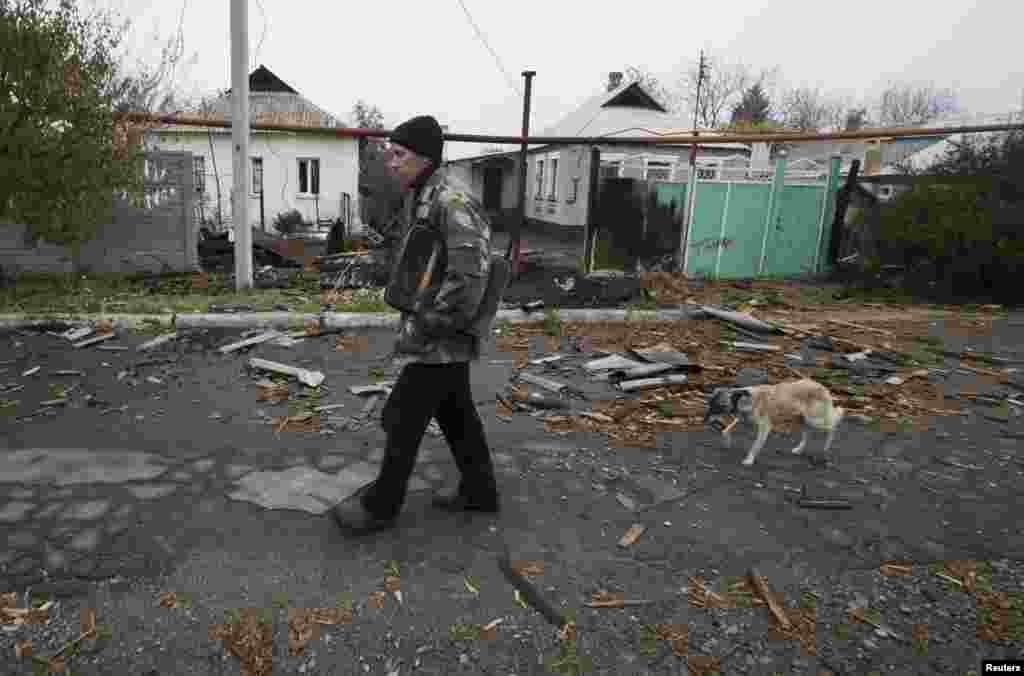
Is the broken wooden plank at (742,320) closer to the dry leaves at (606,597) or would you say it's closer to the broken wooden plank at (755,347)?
the broken wooden plank at (755,347)

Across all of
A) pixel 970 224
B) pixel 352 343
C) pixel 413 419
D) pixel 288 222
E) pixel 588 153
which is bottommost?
pixel 352 343

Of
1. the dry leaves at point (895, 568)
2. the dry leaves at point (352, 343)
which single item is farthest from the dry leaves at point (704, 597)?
the dry leaves at point (352, 343)

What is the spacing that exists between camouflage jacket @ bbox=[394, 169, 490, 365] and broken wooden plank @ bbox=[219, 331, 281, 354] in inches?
167

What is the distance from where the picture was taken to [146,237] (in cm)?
1103

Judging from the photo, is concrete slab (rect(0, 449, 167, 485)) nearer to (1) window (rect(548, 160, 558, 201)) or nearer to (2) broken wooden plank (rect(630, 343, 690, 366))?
(2) broken wooden plank (rect(630, 343, 690, 366))

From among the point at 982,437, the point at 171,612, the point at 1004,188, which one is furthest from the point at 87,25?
the point at 1004,188

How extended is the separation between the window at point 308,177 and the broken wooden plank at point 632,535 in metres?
23.7

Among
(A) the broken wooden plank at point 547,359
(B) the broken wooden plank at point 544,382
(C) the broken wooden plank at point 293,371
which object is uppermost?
(A) the broken wooden plank at point 547,359

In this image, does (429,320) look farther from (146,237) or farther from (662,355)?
(146,237)

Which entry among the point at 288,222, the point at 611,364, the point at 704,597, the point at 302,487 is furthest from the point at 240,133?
the point at 288,222

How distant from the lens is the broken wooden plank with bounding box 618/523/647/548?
3273 millimetres

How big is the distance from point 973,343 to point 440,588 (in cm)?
827

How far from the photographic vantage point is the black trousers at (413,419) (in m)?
3.11

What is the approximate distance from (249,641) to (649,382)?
4.08 meters
